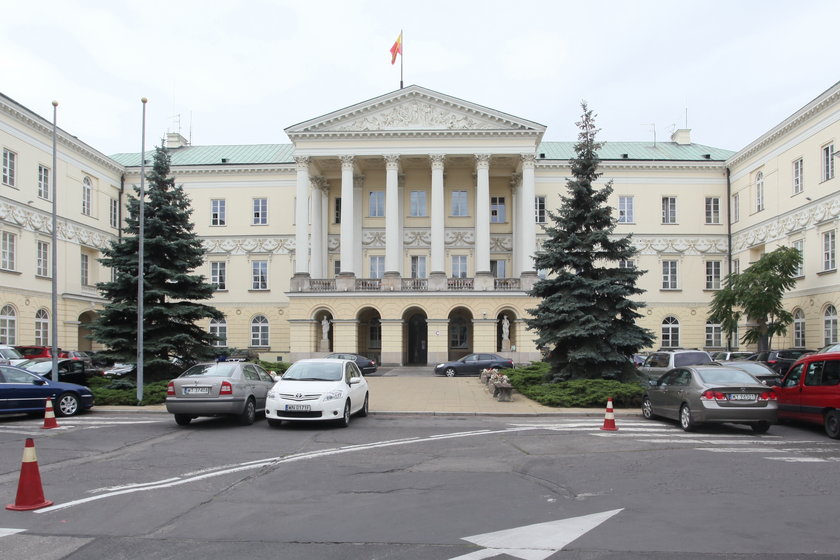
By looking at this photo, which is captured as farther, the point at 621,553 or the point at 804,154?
the point at 804,154

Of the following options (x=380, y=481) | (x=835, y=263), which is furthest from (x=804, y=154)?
(x=380, y=481)

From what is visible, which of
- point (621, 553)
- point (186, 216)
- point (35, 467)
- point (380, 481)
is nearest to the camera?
point (621, 553)

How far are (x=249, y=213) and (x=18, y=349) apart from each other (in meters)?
26.6

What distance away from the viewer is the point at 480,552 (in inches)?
241

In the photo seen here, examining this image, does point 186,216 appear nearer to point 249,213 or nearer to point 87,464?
point 87,464

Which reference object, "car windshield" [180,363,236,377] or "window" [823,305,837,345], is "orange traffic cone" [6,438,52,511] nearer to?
"car windshield" [180,363,236,377]

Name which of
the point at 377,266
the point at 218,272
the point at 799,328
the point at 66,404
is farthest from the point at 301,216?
the point at 799,328

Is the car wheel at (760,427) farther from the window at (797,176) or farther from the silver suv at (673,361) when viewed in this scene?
the window at (797,176)

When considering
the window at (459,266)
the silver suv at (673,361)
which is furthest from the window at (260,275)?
the silver suv at (673,361)

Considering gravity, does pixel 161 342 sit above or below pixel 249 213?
below

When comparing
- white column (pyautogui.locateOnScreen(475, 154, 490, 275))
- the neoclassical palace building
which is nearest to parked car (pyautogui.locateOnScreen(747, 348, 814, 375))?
the neoclassical palace building

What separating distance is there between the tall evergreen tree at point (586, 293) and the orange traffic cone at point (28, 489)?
16980mm

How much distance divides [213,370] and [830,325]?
109 feet

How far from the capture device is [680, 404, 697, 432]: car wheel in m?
14.8
